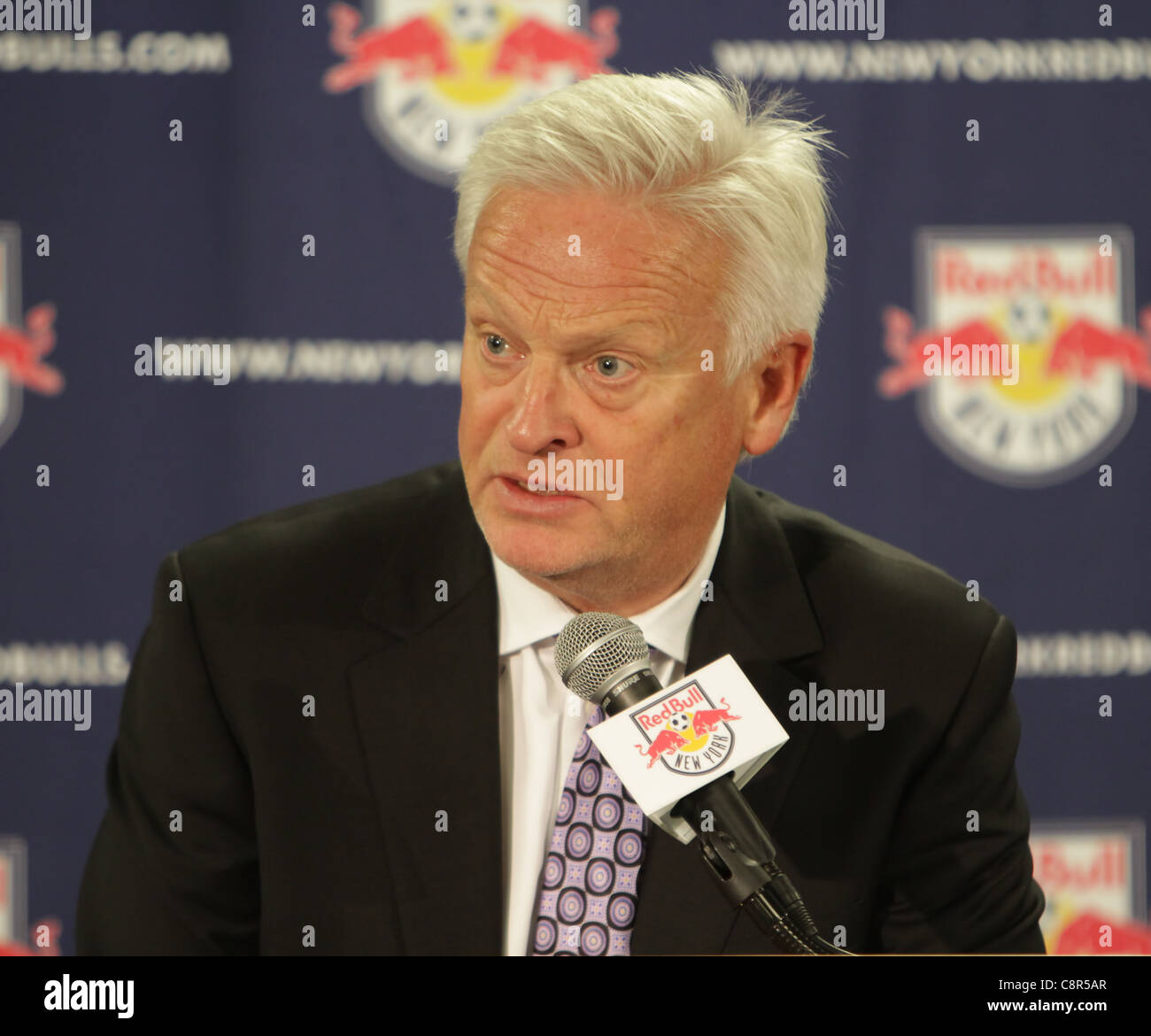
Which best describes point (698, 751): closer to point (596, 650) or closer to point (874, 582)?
point (596, 650)

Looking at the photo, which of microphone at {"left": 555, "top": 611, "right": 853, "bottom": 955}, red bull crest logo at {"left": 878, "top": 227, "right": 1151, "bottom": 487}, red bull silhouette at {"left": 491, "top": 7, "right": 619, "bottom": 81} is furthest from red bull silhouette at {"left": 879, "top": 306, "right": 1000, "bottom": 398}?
microphone at {"left": 555, "top": 611, "right": 853, "bottom": 955}

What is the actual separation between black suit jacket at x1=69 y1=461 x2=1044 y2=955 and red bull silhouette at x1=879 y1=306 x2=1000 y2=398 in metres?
0.54

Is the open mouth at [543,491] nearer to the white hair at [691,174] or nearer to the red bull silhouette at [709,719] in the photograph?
the white hair at [691,174]

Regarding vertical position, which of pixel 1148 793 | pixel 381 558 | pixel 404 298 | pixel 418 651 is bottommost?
pixel 1148 793

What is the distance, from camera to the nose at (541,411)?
133 centimetres

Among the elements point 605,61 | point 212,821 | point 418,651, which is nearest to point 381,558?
point 418,651

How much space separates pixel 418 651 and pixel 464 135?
2.94ft

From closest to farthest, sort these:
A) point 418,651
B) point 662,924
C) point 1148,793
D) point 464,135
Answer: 1. point 662,924
2. point 418,651
3. point 464,135
4. point 1148,793

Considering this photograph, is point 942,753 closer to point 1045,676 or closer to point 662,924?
point 662,924

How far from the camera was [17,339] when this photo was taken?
189cm

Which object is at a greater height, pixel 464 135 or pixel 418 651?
pixel 464 135

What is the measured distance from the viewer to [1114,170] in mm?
1987

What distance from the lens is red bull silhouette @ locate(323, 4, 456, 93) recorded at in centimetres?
189

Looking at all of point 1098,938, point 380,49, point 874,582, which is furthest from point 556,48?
point 1098,938
